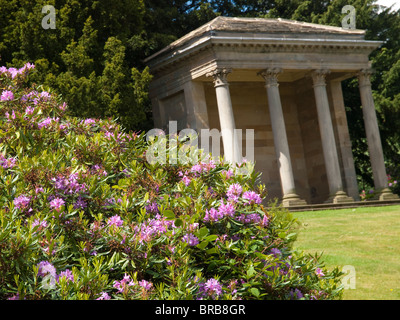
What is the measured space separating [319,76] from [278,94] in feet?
10.2

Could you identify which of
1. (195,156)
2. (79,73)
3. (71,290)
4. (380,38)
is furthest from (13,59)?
(380,38)

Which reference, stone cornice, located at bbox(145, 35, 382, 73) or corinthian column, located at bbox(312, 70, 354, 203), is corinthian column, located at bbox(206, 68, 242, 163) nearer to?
stone cornice, located at bbox(145, 35, 382, 73)

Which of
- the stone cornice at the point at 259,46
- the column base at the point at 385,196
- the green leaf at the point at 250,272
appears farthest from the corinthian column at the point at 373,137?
the green leaf at the point at 250,272

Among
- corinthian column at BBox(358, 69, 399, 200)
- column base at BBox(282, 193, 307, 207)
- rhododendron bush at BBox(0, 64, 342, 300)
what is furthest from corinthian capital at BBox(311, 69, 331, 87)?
rhododendron bush at BBox(0, 64, 342, 300)

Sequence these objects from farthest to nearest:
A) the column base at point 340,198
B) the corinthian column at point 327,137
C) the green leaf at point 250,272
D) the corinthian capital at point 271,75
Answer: the corinthian column at point 327,137 < the column base at point 340,198 < the corinthian capital at point 271,75 < the green leaf at point 250,272

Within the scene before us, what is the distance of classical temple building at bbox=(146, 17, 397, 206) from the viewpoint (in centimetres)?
3120

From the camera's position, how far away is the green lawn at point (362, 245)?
13.8m

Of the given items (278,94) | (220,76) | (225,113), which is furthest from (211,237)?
(278,94)

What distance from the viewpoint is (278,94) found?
3250 centimetres

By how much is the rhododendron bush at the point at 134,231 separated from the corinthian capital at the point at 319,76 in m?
27.7

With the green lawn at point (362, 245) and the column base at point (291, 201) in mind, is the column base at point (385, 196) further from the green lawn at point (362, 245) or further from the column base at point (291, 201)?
the green lawn at point (362, 245)

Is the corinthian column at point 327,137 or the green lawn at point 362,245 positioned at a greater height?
the corinthian column at point 327,137
